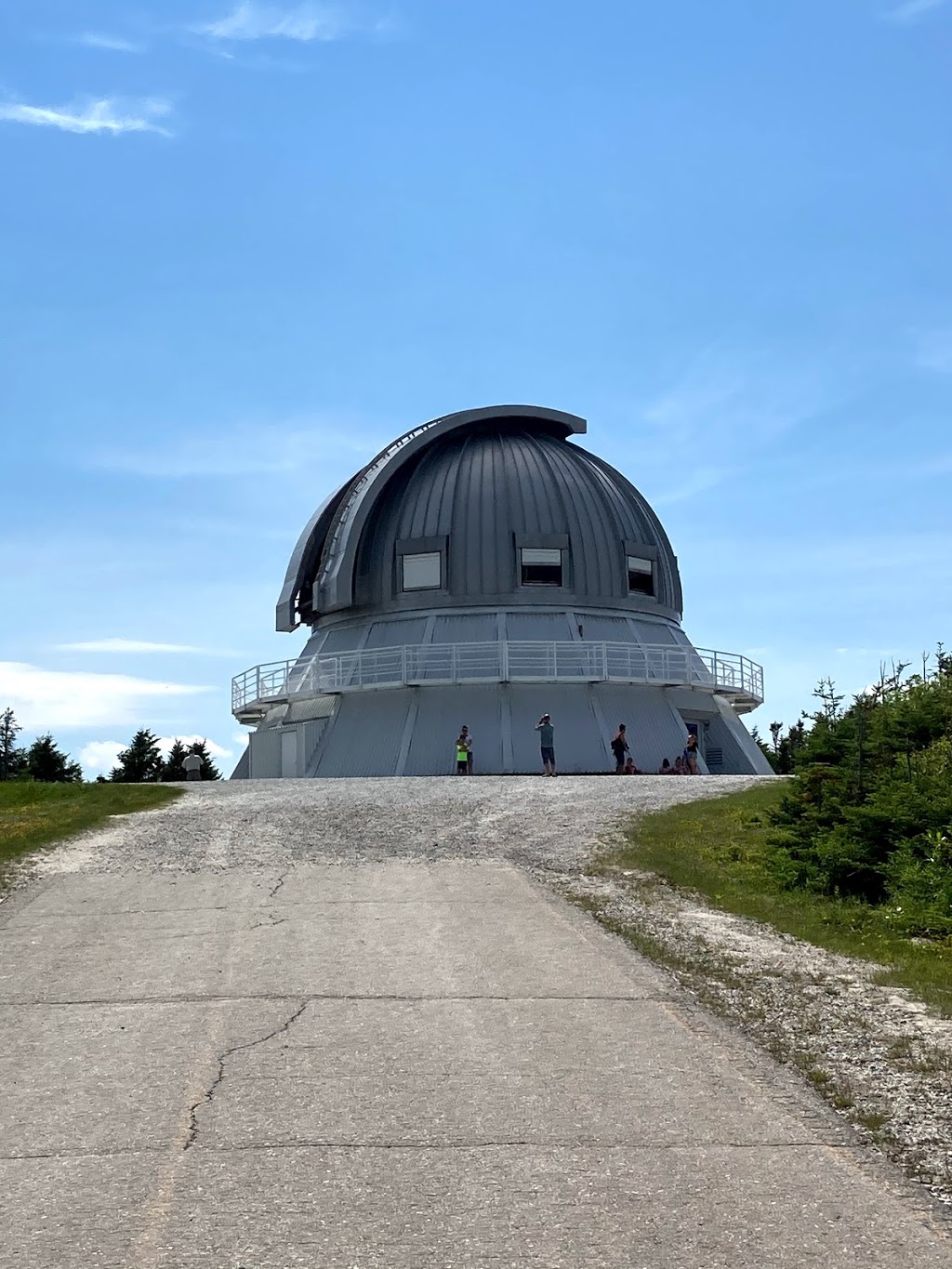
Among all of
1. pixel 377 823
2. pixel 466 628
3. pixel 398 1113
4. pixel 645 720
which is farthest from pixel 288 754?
pixel 398 1113

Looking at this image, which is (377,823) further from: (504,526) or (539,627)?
(504,526)

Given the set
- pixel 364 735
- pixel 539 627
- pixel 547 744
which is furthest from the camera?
pixel 539 627

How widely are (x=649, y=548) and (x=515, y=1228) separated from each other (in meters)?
38.4

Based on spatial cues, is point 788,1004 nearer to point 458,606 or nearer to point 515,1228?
point 515,1228

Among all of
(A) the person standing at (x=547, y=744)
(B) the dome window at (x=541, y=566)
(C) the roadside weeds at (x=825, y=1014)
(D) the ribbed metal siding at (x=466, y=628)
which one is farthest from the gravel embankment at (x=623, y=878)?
(B) the dome window at (x=541, y=566)

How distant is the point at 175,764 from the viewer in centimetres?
5934

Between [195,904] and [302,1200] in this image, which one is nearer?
[302,1200]

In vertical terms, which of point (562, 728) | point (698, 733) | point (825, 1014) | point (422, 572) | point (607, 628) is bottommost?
point (825, 1014)

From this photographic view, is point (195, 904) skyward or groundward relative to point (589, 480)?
groundward

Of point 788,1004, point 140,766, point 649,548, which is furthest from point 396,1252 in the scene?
point 140,766

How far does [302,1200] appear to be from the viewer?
5328 millimetres

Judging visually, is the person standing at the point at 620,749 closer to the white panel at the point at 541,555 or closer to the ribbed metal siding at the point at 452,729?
the ribbed metal siding at the point at 452,729

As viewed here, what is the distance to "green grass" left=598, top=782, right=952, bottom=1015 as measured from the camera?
36.4 ft

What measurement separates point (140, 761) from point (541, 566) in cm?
2481
